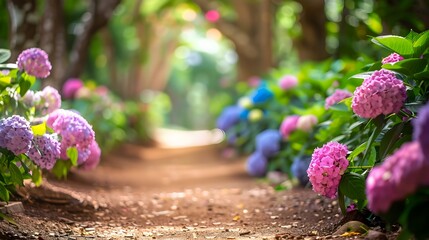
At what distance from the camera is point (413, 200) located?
6.60 ft

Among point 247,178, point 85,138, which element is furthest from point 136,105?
point 85,138

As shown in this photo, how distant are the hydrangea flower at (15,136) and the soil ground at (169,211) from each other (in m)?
0.39

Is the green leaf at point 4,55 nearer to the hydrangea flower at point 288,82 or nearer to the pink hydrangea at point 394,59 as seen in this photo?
the pink hydrangea at point 394,59

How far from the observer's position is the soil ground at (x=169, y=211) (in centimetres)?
316

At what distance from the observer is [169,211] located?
429cm

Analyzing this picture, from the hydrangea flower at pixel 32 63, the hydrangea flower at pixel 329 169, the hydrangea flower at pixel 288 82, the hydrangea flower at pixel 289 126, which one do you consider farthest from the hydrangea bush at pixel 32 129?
the hydrangea flower at pixel 288 82

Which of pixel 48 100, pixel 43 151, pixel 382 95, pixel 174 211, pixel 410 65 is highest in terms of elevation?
pixel 48 100

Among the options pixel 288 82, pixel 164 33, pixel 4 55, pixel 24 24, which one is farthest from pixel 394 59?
pixel 164 33

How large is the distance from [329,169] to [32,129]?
62.7 inches

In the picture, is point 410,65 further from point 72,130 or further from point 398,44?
point 72,130

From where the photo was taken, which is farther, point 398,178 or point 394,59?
point 394,59

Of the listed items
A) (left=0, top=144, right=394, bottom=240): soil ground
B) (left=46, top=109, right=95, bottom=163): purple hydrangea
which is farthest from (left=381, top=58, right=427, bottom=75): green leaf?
(left=46, top=109, right=95, bottom=163): purple hydrangea

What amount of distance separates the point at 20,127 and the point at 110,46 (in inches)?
445

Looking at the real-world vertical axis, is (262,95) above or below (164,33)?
below
